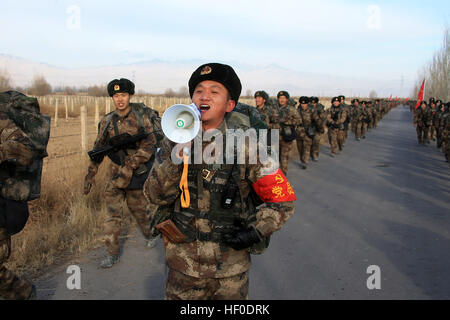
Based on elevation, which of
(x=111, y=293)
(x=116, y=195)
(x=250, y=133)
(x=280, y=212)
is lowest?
(x=111, y=293)

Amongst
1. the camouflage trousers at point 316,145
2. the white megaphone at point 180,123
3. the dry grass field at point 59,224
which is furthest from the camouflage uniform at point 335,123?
the white megaphone at point 180,123

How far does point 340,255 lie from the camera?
15.3 ft

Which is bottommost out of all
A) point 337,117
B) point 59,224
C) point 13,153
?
point 59,224

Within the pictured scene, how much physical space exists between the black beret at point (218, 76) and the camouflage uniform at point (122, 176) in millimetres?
2430

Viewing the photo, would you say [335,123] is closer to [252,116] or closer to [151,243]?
[151,243]

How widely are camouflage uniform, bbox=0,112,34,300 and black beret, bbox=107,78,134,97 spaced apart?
67.3 inches

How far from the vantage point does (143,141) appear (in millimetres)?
4684

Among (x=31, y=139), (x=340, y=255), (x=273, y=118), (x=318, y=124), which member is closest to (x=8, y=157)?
(x=31, y=139)

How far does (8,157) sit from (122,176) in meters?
1.67

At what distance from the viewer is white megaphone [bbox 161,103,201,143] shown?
1.87 m

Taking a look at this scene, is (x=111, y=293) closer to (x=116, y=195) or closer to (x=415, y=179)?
(x=116, y=195)
